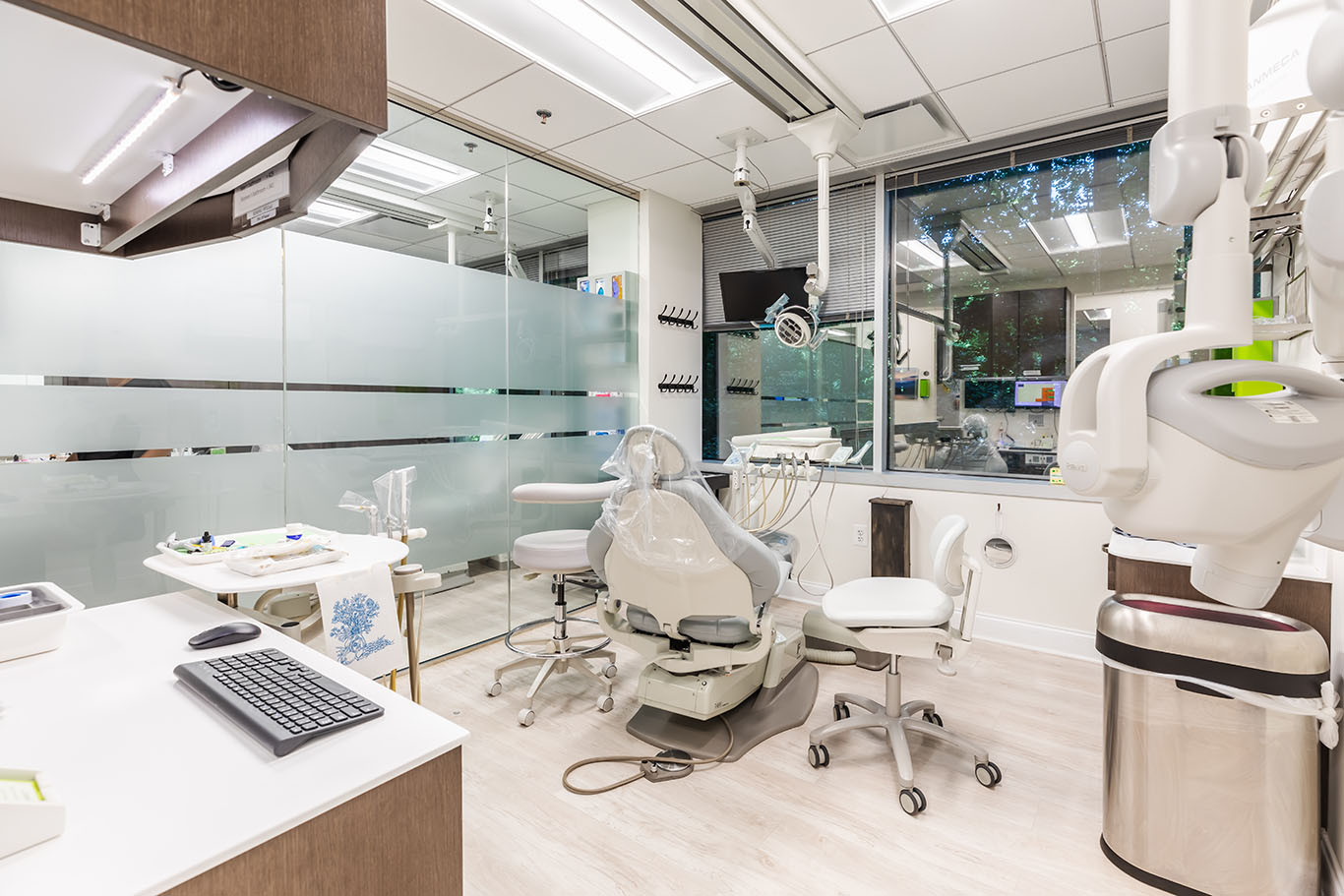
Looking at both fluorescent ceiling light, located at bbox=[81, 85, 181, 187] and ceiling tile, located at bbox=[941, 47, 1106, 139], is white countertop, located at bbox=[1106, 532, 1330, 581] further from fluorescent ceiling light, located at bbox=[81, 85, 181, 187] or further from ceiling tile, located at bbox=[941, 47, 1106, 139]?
fluorescent ceiling light, located at bbox=[81, 85, 181, 187]

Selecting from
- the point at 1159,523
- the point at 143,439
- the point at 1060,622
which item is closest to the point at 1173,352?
the point at 1159,523

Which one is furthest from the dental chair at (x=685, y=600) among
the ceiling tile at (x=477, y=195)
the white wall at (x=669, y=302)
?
the white wall at (x=669, y=302)

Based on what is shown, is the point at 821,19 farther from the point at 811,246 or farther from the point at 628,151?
the point at 811,246

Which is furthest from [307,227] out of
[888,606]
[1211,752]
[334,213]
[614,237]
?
[1211,752]

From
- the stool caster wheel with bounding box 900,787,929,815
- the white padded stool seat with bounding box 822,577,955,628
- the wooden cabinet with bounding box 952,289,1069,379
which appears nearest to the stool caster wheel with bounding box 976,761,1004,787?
the stool caster wheel with bounding box 900,787,929,815

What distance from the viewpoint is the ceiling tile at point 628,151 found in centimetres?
315

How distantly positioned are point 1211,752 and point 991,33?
2.40 metres

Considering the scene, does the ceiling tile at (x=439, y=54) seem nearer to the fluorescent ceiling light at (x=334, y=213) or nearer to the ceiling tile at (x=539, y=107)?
the ceiling tile at (x=539, y=107)

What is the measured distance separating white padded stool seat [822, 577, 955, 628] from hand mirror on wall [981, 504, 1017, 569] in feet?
3.69

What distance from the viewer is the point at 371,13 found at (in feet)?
2.76

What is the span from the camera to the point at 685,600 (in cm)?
208

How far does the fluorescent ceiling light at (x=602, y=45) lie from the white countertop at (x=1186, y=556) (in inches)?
89.8

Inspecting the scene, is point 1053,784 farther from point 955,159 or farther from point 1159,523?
point 955,159

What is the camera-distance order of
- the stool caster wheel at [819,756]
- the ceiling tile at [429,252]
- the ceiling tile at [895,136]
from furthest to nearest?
the ceiling tile at [895,136]
the ceiling tile at [429,252]
the stool caster wheel at [819,756]
